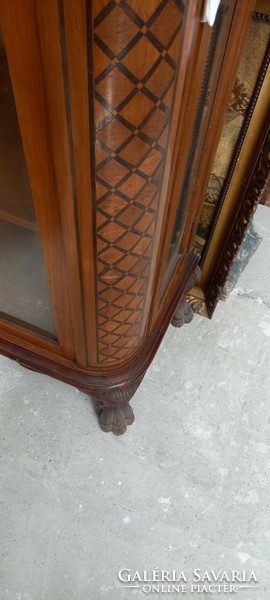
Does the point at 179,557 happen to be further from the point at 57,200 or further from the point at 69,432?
the point at 57,200

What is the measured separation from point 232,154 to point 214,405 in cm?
49

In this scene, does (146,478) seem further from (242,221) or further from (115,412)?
(242,221)

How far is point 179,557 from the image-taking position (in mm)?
853

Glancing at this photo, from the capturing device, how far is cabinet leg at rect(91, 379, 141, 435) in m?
0.85

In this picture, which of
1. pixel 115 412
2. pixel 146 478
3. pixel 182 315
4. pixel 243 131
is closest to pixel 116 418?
pixel 115 412

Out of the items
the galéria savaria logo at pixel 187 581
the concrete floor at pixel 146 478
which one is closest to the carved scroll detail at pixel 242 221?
the concrete floor at pixel 146 478

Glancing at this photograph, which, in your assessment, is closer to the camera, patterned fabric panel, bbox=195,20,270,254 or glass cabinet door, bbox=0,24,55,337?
glass cabinet door, bbox=0,24,55,337

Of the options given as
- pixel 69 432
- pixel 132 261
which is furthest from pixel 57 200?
pixel 69 432

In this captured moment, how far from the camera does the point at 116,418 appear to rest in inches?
36.5

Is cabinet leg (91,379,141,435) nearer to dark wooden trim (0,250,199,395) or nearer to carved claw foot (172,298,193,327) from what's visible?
dark wooden trim (0,250,199,395)

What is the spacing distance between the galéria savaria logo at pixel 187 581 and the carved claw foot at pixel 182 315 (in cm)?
48

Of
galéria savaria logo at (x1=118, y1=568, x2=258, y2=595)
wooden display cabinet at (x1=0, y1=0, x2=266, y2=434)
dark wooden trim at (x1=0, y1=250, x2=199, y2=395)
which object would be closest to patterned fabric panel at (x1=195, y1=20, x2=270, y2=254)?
wooden display cabinet at (x1=0, y1=0, x2=266, y2=434)
